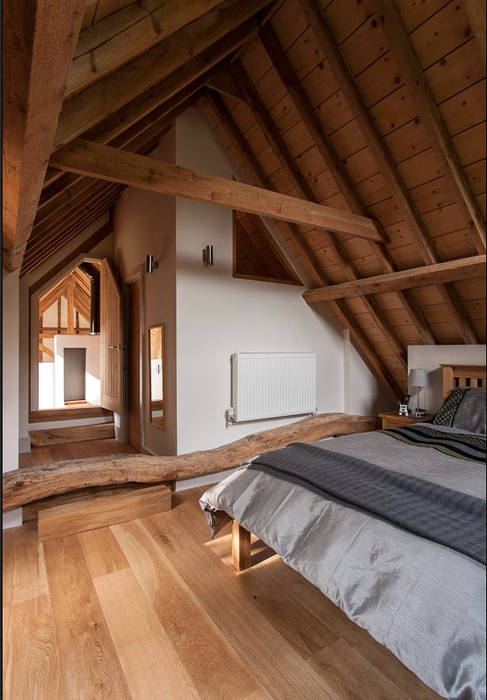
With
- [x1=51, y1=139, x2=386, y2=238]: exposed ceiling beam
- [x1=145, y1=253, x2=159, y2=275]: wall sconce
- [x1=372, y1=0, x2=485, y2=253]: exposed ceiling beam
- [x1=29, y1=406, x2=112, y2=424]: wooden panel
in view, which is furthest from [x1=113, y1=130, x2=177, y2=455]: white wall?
[x1=372, y1=0, x2=485, y2=253]: exposed ceiling beam

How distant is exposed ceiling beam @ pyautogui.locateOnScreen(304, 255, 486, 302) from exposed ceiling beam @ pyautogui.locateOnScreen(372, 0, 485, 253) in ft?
0.11

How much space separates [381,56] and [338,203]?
0.75 metres

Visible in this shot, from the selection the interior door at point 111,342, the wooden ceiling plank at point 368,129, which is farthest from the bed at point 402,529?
the interior door at point 111,342

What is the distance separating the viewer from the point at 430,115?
36.4 inches

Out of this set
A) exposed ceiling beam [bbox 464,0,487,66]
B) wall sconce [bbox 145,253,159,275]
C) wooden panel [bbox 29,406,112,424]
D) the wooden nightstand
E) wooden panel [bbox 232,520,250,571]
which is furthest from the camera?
wooden panel [bbox 29,406,112,424]

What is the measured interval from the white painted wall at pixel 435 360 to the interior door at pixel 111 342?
3.41 m

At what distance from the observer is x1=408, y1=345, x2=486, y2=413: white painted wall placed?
421 mm

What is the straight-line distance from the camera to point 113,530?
7.16 ft

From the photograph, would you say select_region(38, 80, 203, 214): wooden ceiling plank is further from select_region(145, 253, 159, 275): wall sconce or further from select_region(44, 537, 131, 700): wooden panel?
select_region(44, 537, 131, 700): wooden panel

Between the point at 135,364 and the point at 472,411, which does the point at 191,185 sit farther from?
the point at 135,364

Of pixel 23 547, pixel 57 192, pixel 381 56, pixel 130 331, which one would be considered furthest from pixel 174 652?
pixel 130 331

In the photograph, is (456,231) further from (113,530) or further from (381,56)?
(113,530)

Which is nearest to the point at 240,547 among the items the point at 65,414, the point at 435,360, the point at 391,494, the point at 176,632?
the point at 176,632

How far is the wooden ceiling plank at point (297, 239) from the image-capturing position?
2.60m
